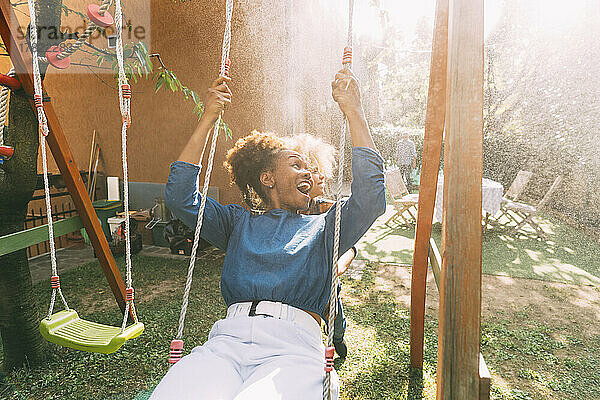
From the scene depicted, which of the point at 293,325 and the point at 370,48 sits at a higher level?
the point at 370,48

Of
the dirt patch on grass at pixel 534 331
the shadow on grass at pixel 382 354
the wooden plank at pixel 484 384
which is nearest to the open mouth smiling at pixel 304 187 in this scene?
the wooden plank at pixel 484 384

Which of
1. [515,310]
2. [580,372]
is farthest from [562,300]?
[580,372]

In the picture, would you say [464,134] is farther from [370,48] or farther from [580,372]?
[370,48]

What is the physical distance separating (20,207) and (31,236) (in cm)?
39

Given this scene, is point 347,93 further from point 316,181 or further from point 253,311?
point 253,311

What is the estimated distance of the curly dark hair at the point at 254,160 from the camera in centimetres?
163

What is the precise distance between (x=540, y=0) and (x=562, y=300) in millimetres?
5015

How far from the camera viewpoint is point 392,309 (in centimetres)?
333

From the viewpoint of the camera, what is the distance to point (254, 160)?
166 cm

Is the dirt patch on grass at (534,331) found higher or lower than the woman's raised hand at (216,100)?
lower

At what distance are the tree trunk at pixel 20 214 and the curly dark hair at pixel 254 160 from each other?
1116 mm

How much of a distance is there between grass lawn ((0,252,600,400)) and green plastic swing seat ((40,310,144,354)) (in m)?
0.49

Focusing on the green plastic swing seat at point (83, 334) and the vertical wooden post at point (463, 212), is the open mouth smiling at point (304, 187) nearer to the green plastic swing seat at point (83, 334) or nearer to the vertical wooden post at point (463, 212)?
the vertical wooden post at point (463, 212)

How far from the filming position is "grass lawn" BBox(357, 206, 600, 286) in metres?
4.41
